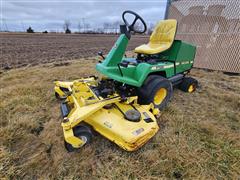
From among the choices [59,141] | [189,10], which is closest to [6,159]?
[59,141]

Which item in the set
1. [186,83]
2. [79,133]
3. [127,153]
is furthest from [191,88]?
[79,133]

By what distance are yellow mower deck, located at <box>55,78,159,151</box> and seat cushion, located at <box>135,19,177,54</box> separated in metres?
1.41

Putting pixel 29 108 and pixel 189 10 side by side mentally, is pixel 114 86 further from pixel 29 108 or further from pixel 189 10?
pixel 189 10

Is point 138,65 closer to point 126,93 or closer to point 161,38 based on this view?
point 126,93

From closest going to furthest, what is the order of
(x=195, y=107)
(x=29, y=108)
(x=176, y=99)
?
(x=29, y=108), (x=195, y=107), (x=176, y=99)

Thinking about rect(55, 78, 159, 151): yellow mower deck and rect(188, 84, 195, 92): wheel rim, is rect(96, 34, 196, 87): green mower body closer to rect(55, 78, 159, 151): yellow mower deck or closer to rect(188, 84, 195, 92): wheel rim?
rect(55, 78, 159, 151): yellow mower deck

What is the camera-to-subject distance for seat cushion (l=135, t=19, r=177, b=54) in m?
3.19

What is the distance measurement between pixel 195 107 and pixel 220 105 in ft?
1.99

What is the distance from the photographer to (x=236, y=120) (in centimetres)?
275

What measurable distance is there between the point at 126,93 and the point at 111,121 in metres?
0.83

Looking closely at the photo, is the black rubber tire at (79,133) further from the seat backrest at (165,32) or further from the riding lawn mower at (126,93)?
the seat backrest at (165,32)

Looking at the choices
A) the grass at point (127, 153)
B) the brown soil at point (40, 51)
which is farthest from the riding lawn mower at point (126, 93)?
the brown soil at point (40, 51)

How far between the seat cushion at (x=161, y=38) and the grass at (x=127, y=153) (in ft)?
4.14

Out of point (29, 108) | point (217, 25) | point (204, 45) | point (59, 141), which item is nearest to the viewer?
point (59, 141)
